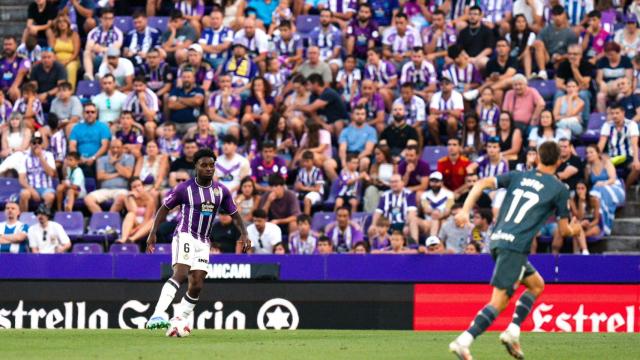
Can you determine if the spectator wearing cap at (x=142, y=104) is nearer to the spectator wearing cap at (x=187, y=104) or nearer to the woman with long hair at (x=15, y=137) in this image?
the spectator wearing cap at (x=187, y=104)

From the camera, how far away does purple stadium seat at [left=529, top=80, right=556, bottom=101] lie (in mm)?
23938

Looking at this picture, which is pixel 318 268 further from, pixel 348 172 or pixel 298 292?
pixel 348 172

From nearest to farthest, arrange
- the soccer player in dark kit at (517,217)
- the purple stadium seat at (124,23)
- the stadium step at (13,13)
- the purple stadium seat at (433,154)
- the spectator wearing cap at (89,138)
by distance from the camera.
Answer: the soccer player in dark kit at (517,217)
the purple stadium seat at (433,154)
the spectator wearing cap at (89,138)
the purple stadium seat at (124,23)
the stadium step at (13,13)

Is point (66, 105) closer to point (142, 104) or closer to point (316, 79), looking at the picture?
point (142, 104)

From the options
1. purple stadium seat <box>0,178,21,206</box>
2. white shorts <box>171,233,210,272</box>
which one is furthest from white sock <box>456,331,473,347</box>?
purple stadium seat <box>0,178,21,206</box>

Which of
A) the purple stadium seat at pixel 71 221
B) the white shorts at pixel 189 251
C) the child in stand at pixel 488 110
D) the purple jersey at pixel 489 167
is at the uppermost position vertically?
the child in stand at pixel 488 110

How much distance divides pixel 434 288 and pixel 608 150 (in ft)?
13.3

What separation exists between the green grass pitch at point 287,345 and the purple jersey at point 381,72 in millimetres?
8292

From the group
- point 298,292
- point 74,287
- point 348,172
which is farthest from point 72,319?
point 348,172

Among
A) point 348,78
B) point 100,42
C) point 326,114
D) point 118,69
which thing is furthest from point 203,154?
point 100,42

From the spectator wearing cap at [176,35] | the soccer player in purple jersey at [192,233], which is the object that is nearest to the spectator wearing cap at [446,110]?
the spectator wearing cap at [176,35]

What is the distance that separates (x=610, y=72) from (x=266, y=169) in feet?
19.2

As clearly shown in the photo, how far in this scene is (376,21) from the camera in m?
26.1

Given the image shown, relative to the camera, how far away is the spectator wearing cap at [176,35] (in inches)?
1034
